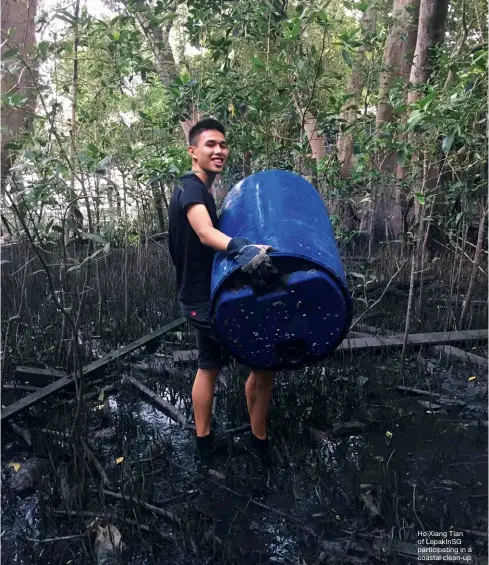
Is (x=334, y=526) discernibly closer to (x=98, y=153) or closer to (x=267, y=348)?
(x=267, y=348)

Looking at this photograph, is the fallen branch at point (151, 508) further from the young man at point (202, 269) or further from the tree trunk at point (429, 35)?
the tree trunk at point (429, 35)

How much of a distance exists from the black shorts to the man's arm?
323mm

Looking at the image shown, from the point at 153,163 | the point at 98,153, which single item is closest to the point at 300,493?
the point at 153,163

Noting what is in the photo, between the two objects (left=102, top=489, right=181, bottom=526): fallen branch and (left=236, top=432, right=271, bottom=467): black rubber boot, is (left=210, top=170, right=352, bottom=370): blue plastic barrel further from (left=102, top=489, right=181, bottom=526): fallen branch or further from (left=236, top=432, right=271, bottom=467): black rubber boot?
(left=102, top=489, right=181, bottom=526): fallen branch

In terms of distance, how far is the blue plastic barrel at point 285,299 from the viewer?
1768 millimetres

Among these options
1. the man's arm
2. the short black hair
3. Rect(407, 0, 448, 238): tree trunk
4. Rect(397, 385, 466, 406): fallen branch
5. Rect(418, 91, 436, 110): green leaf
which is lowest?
Rect(397, 385, 466, 406): fallen branch

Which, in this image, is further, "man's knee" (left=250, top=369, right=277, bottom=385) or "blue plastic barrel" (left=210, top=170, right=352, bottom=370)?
"man's knee" (left=250, top=369, right=277, bottom=385)

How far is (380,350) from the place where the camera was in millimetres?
3342

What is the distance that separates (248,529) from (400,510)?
54 centimetres

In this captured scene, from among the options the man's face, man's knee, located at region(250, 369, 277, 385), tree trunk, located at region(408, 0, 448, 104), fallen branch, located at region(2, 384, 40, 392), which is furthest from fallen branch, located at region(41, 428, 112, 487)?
tree trunk, located at region(408, 0, 448, 104)

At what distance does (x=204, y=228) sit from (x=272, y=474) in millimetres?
1040

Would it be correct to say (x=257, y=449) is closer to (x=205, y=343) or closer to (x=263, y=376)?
(x=263, y=376)

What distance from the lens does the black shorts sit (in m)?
2.08

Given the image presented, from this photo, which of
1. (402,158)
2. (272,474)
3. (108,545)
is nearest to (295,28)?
(402,158)
